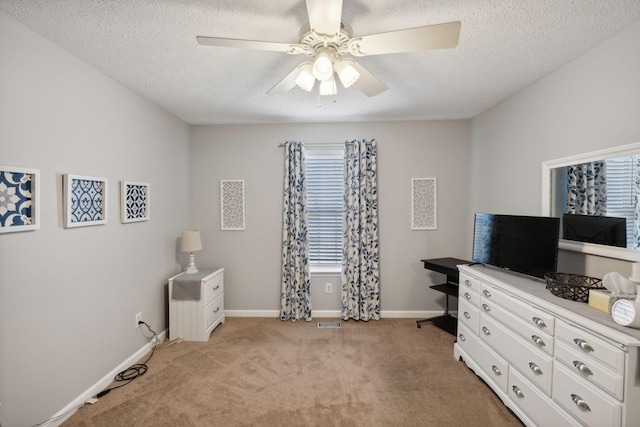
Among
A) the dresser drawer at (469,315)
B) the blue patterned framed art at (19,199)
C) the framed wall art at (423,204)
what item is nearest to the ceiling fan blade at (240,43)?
the blue patterned framed art at (19,199)

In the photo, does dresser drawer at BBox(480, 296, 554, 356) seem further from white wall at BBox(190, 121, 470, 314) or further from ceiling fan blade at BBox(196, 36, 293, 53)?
ceiling fan blade at BBox(196, 36, 293, 53)

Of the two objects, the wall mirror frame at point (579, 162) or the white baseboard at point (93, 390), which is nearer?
the wall mirror frame at point (579, 162)

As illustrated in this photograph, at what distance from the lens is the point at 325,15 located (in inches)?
49.1

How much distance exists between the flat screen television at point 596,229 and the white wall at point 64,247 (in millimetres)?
3668

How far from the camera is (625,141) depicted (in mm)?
1699

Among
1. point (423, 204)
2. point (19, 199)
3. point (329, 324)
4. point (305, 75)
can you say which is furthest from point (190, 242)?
point (423, 204)

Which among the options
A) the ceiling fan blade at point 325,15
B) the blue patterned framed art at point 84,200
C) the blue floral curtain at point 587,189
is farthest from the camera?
the blue patterned framed art at point 84,200

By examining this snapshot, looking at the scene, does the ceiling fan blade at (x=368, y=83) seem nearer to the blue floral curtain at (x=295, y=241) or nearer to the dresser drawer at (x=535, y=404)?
the blue floral curtain at (x=295, y=241)

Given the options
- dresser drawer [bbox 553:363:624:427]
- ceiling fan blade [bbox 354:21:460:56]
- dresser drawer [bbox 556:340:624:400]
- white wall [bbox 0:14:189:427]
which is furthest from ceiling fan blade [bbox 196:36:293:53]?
dresser drawer [bbox 553:363:624:427]

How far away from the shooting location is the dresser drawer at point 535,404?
158 cm

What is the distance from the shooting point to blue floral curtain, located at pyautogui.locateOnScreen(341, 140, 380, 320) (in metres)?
3.59

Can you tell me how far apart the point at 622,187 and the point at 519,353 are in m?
1.25

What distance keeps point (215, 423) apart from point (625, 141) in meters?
3.24

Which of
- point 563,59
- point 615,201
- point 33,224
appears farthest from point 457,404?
point 33,224
